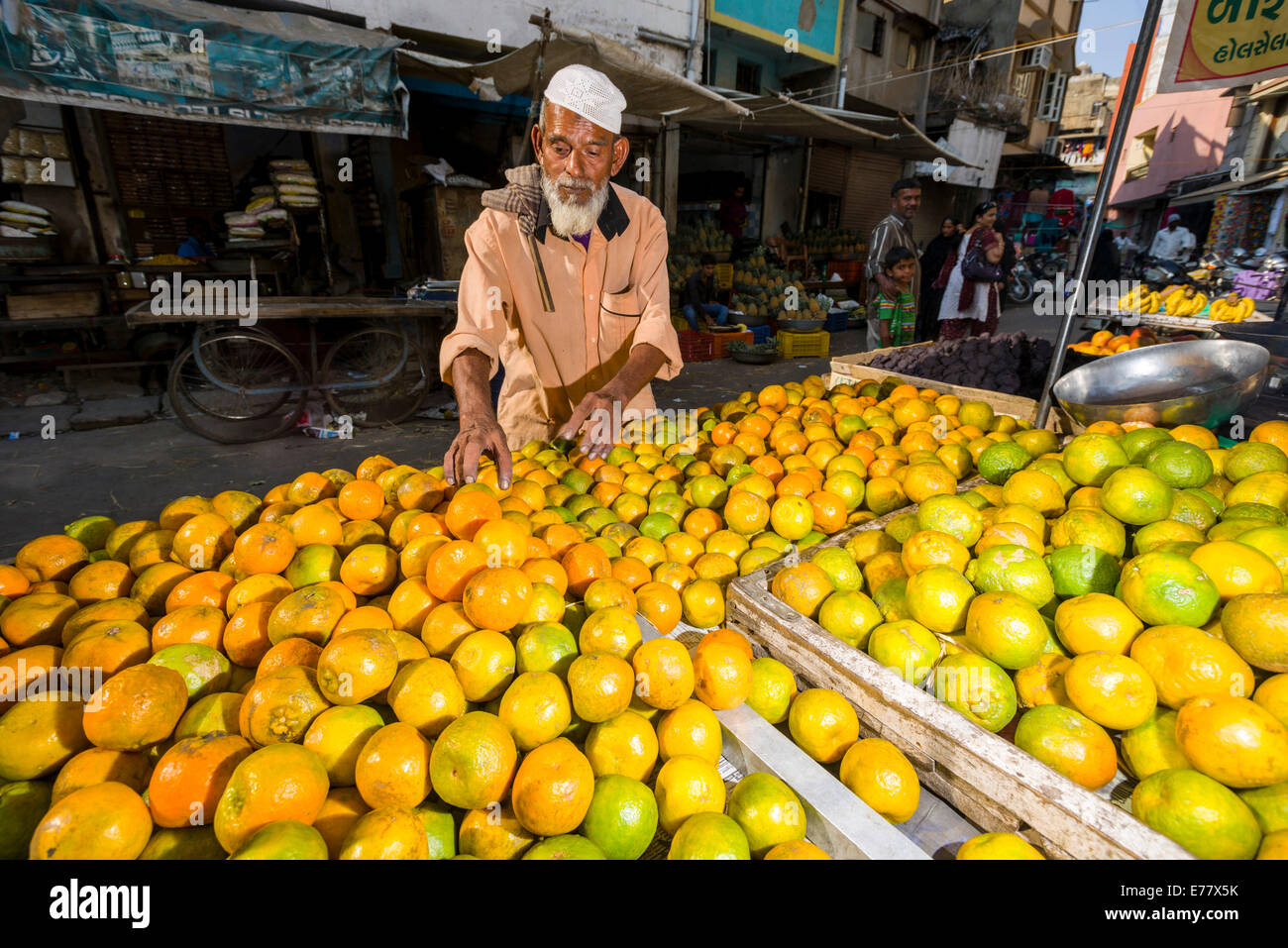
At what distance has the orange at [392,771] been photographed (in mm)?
1224

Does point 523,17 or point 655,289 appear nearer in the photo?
point 655,289

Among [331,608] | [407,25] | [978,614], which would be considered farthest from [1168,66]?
[407,25]

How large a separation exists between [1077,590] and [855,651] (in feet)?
2.43

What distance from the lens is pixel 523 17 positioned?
10422 millimetres

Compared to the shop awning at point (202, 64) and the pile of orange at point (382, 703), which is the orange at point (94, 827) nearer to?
the pile of orange at point (382, 703)

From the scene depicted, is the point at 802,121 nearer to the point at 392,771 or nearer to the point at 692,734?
the point at 692,734

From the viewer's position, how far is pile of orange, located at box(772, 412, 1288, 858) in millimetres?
1231

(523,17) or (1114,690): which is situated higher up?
(523,17)

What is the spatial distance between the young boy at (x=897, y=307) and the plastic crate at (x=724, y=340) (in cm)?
340

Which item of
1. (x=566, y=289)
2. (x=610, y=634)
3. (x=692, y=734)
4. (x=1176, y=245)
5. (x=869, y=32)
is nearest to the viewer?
(x=692, y=734)

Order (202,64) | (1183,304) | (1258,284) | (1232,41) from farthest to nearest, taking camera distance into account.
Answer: (1258,284)
(1183,304)
(202,64)
(1232,41)

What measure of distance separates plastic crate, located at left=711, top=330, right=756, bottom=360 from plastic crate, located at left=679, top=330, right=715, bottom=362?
76 millimetres

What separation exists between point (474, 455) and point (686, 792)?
1477 mm

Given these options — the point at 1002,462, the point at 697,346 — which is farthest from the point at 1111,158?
the point at 697,346
